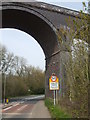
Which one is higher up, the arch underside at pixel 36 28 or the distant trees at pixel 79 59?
the arch underside at pixel 36 28

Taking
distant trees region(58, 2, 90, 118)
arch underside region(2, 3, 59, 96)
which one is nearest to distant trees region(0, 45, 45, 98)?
arch underside region(2, 3, 59, 96)

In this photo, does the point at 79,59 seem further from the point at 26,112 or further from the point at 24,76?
the point at 24,76

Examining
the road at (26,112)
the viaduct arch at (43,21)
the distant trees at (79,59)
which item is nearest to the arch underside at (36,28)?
the viaduct arch at (43,21)

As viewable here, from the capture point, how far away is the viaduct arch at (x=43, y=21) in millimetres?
17814

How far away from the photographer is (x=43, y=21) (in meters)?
18.6

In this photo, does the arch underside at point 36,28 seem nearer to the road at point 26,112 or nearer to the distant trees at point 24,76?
the road at point 26,112

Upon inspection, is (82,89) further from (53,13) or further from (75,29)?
(53,13)

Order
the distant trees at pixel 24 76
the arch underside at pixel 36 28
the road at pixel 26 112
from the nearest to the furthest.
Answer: the road at pixel 26 112, the arch underside at pixel 36 28, the distant trees at pixel 24 76

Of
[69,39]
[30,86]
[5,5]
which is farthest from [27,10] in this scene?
[30,86]

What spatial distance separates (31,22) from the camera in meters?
20.1

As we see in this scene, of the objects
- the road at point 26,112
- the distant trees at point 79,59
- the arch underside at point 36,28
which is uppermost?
the arch underside at point 36,28

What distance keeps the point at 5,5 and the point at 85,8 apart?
13789 millimetres

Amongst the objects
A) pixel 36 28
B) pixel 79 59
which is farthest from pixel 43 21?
pixel 79 59

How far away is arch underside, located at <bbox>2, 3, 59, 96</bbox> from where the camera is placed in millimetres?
18578
